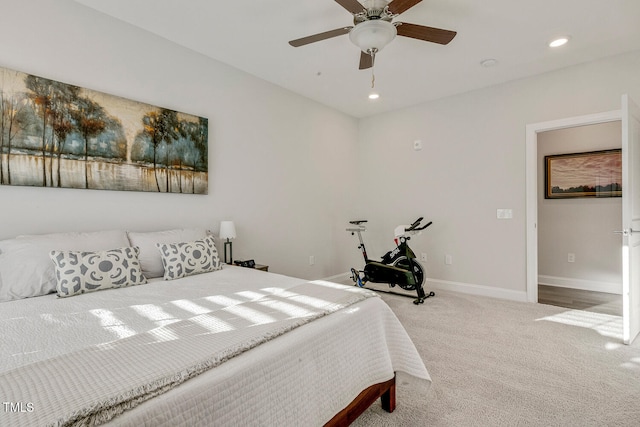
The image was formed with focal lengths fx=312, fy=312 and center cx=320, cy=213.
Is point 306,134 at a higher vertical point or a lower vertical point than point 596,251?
higher

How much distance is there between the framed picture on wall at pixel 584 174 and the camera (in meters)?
4.23

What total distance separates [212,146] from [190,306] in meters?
2.11

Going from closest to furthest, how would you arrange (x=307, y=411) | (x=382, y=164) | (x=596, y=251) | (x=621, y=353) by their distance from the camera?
(x=307, y=411) < (x=621, y=353) < (x=596, y=251) < (x=382, y=164)

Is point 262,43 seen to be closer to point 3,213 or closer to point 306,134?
point 306,134

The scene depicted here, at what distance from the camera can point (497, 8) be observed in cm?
250

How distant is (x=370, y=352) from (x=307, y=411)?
1.66 feet

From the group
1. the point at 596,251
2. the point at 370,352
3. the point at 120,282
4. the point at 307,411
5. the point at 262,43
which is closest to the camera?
the point at 307,411

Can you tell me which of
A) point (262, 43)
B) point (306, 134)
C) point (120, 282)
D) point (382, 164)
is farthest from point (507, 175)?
point (120, 282)

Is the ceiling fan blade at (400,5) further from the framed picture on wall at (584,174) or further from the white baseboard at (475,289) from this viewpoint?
the framed picture on wall at (584,174)

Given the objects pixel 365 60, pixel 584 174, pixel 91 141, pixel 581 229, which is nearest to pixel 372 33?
pixel 365 60

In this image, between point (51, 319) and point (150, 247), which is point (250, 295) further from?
point (150, 247)

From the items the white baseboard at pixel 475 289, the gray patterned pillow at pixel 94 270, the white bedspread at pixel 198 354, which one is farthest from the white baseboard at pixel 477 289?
the gray patterned pillow at pixel 94 270

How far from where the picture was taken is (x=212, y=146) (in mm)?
3361

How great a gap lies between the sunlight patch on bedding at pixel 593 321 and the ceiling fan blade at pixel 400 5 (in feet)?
10.5
